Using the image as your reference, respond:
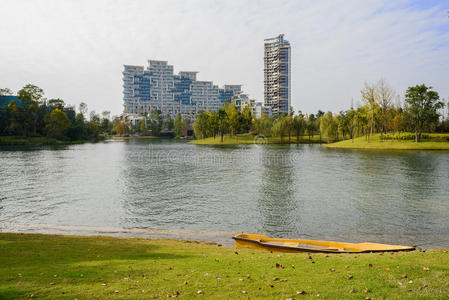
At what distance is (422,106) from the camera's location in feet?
235

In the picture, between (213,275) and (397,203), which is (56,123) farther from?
(213,275)

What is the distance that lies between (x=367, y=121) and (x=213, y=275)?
89.0m

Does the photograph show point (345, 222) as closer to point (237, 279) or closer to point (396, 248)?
point (396, 248)

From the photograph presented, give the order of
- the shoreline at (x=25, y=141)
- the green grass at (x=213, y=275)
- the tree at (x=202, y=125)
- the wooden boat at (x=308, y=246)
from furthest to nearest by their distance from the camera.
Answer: the tree at (x=202, y=125) < the shoreline at (x=25, y=141) < the wooden boat at (x=308, y=246) < the green grass at (x=213, y=275)

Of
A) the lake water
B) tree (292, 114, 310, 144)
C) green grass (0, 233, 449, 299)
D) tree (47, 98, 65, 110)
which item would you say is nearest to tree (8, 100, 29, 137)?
tree (47, 98, 65, 110)

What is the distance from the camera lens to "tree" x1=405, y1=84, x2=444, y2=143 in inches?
2749

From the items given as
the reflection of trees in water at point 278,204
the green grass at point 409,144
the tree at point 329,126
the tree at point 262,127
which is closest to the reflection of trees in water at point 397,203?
the reflection of trees in water at point 278,204

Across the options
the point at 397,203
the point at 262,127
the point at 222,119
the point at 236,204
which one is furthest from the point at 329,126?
the point at 236,204

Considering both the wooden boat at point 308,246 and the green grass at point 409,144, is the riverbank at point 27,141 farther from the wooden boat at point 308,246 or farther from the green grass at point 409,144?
the wooden boat at point 308,246

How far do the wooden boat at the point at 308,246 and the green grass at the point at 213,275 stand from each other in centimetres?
83

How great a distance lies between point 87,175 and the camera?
37156 millimetres

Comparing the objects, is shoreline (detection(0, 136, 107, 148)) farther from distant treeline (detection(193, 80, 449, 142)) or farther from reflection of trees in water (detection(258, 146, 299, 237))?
reflection of trees in water (detection(258, 146, 299, 237))

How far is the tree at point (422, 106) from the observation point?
229 feet

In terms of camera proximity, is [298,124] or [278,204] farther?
[298,124]
